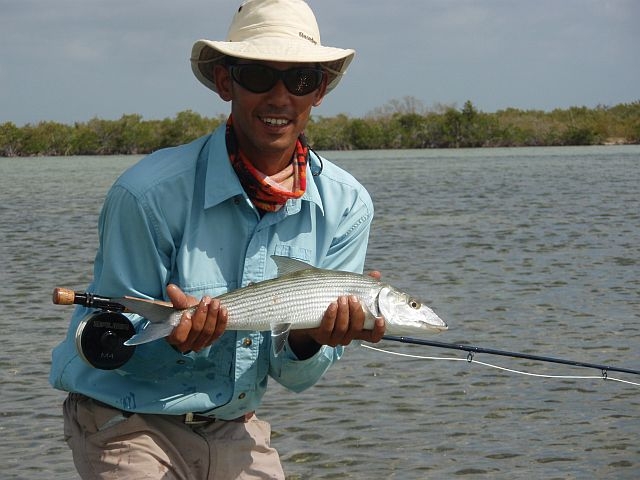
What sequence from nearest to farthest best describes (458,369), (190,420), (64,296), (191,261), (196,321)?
1. (196,321)
2. (64,296)
3. (191,261)
4. (190,420)
5. (458,369)

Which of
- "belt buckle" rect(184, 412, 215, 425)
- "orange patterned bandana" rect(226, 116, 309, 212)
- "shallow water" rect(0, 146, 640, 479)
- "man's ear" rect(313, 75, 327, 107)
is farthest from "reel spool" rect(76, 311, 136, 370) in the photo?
"shallow water" rect(0, 146, 640, 479)

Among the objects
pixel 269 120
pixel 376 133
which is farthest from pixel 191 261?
pixel 376 133

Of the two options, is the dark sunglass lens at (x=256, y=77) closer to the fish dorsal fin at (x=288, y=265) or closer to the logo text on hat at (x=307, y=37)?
the logo text on hat at (x=307, y=37)

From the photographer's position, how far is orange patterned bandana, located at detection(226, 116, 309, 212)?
3.87m

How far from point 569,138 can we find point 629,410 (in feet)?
238

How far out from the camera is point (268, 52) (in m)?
3.77

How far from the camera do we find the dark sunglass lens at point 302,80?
12.6 ft

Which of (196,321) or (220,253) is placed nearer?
(196,321)

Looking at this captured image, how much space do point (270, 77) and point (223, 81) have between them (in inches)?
10.7

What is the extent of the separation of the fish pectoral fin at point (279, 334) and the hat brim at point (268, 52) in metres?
0.87

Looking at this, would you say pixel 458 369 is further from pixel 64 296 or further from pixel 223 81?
pixel 64 296

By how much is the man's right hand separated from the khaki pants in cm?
40

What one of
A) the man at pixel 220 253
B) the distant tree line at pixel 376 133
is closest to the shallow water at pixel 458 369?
the man at pixel 220 253

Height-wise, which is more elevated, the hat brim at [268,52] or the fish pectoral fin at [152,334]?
the hat brim at [268,52]
